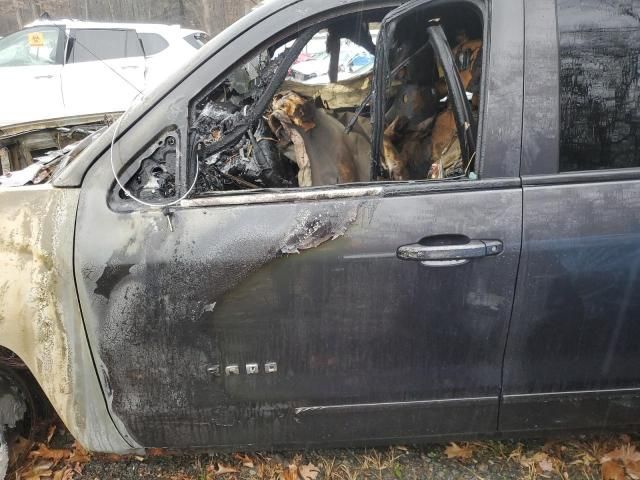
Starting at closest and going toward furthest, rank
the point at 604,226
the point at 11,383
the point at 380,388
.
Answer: the point at 604,226
the point at 380,388
the point at 11,383

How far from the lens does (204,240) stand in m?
1.68

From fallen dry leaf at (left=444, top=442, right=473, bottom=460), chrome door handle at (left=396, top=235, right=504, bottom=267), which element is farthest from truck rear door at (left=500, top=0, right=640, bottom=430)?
fallen dry leaf at (left=444, top=442, right=473, bottom=460)

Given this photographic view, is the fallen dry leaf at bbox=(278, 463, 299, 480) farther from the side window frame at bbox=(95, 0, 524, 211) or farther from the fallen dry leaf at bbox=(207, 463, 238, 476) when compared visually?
the side window frame at bbox=(95, 0, 524, 211)

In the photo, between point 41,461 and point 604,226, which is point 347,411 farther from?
point 41,461

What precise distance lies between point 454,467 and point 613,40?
1.81 metres

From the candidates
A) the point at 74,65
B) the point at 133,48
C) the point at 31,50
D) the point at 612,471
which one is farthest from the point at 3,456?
the point at 133,48

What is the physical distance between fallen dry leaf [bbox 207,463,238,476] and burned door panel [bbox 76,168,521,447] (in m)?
0.49

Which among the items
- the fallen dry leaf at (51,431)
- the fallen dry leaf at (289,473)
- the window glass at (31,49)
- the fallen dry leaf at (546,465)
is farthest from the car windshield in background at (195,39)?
the fallen dry leaf at (546,465)

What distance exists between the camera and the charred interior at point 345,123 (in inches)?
73.6

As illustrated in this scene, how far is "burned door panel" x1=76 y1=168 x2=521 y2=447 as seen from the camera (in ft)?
5.46

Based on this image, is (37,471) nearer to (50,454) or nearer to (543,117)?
(50,454)

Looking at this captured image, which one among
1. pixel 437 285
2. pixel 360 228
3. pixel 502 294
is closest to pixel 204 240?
pixel 360 228

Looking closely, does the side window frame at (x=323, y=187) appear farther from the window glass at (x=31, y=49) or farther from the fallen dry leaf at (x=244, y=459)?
the window glass at (x=31, y=49)

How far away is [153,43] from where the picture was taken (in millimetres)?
7582
